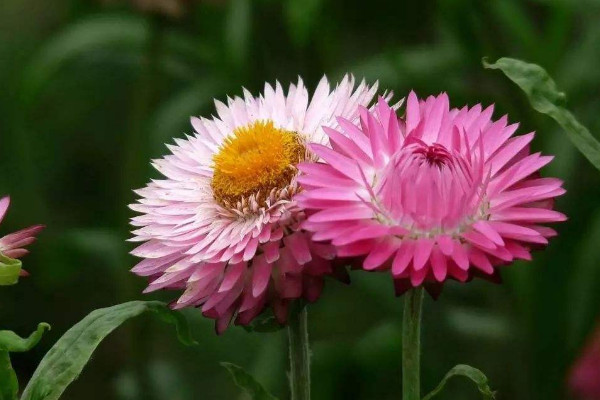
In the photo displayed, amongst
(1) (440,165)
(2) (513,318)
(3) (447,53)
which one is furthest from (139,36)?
(1) (440,165)

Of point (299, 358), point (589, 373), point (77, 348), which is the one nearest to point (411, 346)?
point (299, 358)

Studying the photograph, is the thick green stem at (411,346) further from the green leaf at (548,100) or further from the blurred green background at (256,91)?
the blurred green background at (256,91)

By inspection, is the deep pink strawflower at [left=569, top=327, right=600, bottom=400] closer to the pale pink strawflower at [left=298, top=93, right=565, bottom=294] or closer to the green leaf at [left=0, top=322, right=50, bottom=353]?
the pale pink strawflower at [left=298, top=93, right=565, bottom=294]

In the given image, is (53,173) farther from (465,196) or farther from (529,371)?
(465,196)

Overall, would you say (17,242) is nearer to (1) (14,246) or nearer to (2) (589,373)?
(1) (14,246)

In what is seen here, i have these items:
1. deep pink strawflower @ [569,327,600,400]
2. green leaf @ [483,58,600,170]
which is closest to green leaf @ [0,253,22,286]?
green leaf @ [483,58,600,170]

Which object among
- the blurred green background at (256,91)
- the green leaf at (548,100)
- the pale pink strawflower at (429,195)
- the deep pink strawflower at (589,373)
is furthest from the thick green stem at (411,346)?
the blurred green background at (256,91)
